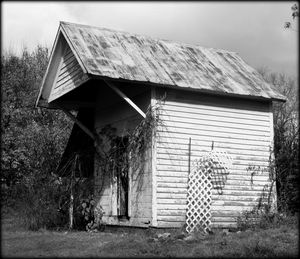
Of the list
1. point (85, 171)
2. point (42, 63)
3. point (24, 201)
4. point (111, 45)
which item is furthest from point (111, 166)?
point (42, 63)

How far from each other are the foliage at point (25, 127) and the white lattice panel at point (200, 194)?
539 cm

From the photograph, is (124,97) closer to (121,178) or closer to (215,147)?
(121,178)

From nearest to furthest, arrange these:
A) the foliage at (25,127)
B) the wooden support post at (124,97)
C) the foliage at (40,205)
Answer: the wooden support post at (124,97), the foliage at (40,205), the foliage at (25,127)

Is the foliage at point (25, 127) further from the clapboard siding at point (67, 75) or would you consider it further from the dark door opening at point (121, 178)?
the clapboard siding at point (67, 75)

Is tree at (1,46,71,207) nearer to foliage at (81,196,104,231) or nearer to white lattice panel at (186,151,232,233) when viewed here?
foliage at (81,196,104,231)

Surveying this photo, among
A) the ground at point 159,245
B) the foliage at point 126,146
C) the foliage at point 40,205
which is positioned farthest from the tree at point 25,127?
the ground at point 159,245

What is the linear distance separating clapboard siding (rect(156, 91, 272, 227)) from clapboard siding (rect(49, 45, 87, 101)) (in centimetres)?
282

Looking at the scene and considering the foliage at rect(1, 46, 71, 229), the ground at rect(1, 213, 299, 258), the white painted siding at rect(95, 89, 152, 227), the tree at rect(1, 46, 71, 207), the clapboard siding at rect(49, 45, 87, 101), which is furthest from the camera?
Result: the tree at rect(1, 46, 71, 207)

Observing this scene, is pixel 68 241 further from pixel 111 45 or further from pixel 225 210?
pixel 111 45

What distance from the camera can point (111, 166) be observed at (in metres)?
14.8

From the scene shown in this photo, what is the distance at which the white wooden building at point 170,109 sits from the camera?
41.3ft

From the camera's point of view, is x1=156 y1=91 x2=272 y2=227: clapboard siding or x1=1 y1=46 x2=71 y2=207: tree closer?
x1=156 y1=91 x2=272 y2=227: clapboard siding

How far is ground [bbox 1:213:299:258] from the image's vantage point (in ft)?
29.0

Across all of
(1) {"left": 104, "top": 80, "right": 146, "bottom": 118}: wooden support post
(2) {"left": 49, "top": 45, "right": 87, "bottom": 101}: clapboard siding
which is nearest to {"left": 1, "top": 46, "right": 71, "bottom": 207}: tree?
(2) {"left": 49, "top": 45, "right": 87, "bottom": 101}: clapboard siding
